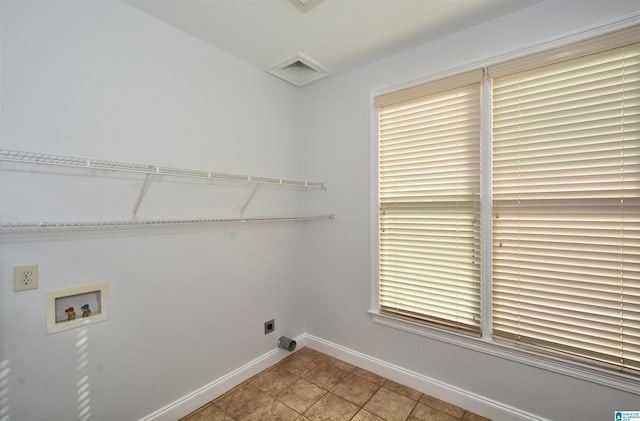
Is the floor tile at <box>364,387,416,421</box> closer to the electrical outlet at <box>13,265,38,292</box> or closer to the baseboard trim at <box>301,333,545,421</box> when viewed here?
the baseboard trim at <box>301,333,545,421</box>

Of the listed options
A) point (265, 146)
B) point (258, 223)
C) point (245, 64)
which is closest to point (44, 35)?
point (245, 64)

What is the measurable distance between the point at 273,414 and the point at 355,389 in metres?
0.62

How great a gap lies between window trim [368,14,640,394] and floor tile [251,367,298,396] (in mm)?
815

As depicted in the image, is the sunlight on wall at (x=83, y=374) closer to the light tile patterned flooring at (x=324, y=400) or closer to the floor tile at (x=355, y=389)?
the light tile patterned flooring at (x=324, y=400)

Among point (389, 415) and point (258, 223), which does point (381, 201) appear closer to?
point (258, 223)

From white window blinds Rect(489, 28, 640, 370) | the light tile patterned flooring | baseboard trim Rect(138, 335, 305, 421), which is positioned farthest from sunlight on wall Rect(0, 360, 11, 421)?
Answer: white window blinds Rect(489, 28, 640, 370)

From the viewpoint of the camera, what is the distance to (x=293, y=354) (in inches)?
100

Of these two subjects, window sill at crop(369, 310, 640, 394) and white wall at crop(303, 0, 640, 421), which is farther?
white wall at crop(303, 0, 640, 421)

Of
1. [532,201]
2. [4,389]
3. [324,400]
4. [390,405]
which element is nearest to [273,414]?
[324,400]

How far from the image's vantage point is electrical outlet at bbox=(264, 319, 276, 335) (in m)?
2.37

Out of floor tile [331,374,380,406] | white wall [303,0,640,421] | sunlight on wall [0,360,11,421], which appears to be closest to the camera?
sunlight on wall [0,360,11,421]

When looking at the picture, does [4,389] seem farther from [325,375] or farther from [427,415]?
[427,415]

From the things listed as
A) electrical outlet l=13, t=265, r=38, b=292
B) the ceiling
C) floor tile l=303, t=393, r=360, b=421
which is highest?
the ceiling

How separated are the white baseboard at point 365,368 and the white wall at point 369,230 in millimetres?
42
